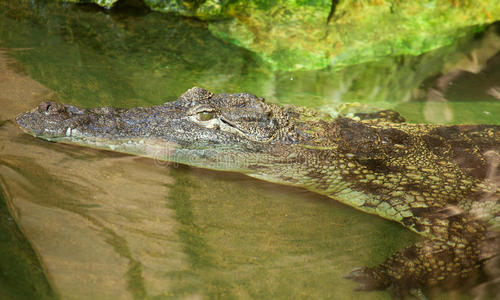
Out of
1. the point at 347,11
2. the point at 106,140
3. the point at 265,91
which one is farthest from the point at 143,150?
the point at 347,11

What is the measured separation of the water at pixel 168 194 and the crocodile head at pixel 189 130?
14 cm

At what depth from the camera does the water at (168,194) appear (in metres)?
2.62

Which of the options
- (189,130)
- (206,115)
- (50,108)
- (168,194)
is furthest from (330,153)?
(50,108)

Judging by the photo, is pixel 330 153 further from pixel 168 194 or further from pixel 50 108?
pixel 50 108

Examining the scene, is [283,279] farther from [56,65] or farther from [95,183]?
[56,65]

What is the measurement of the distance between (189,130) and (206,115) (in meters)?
0.19

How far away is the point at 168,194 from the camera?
333 cm

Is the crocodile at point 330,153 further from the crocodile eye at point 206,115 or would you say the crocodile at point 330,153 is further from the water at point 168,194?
the water at point 168,194

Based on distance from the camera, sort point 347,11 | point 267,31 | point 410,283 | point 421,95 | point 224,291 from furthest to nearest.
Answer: point 347,11 < point 267,31 < point 421,95 < point 410,283 < point 224,291

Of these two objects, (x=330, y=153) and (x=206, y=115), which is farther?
(x=330, y=153)

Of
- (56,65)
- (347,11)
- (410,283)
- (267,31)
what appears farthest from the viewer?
(347,11)

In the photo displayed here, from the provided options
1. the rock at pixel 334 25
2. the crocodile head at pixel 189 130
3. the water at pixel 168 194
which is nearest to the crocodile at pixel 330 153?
the crocodile head at pixel 189 130

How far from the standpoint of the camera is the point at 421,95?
5191 mm

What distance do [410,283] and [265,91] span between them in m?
2.84
